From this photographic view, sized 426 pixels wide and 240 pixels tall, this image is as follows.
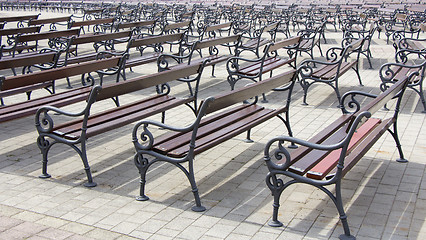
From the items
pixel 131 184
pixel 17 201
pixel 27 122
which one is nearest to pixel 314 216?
pixel 131 184

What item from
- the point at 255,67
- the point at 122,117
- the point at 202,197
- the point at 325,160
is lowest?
the point at 202,197

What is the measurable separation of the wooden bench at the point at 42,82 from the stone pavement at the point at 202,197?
0.44m

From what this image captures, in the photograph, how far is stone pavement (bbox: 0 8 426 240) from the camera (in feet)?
13.6

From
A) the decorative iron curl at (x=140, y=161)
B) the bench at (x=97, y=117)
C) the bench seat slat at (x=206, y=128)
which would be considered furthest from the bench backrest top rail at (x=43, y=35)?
the decorative iron curl at (x=140, y=161)

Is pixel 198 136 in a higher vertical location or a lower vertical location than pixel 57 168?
higher

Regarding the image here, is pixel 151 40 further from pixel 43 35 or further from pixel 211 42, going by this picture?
pixel 43 35

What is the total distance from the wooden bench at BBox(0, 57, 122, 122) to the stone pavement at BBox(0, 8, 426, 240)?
439mm

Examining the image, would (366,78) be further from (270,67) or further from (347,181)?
(347,181)

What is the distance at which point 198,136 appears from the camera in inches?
197

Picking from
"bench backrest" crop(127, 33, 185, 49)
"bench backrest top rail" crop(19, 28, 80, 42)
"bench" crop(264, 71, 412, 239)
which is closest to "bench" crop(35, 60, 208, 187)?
"bench" crop(264, 71, 412, 239)

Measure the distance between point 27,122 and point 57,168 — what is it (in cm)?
214

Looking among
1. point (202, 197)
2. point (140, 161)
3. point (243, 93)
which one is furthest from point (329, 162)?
point (140, 161)

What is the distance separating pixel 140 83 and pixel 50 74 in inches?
52.3

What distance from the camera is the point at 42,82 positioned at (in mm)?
6688
